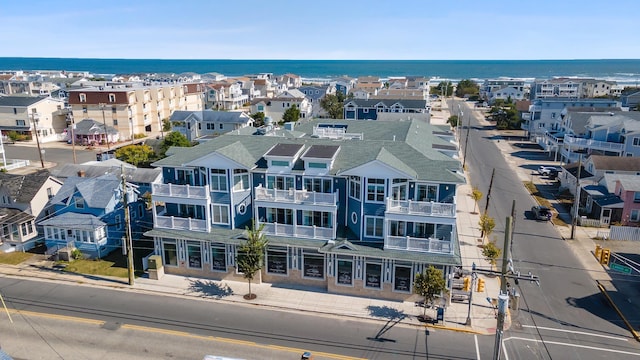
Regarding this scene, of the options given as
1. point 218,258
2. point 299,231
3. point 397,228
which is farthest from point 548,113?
point 218,258

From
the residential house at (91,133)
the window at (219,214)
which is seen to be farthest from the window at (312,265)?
the residential house at (91,133)

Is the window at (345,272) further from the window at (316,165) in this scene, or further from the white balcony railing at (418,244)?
the window at (316,165)

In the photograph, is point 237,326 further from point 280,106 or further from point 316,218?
point 280,106

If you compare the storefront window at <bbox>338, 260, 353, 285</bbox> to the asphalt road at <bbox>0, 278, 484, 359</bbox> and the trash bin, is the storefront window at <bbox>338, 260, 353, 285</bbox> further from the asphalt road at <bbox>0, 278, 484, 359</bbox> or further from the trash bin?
the trash bin

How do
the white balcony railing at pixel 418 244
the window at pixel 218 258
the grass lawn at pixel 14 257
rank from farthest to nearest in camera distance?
1. the grass lawn at pixel 14 257
2. the window at pixel 218 258
3. the white balcony railing at pixel 418 244

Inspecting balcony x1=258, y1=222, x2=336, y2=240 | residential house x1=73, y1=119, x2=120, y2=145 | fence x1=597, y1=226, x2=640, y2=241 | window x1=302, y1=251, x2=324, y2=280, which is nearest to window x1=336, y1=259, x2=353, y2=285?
window x1=302, y1=251, x2=324, y2=280
